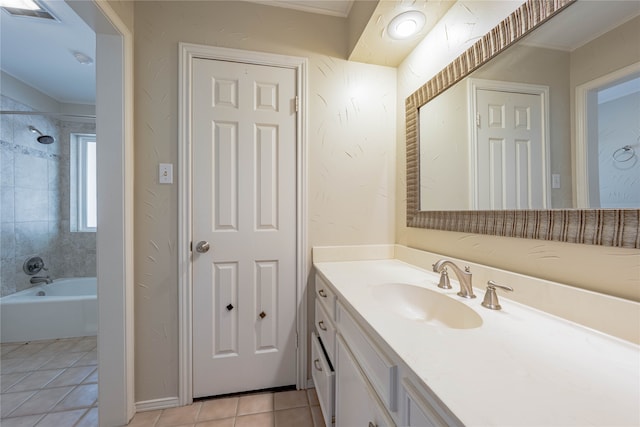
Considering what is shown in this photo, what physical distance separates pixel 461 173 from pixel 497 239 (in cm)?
33

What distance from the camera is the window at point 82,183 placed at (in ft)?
8.54

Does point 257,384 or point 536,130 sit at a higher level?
point 536,130

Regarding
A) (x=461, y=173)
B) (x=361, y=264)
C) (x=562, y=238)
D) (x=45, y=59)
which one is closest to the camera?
(x=562, y=238)

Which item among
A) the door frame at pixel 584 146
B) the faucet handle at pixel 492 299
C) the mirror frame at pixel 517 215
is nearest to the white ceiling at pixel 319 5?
the mirror frame at pixel 517 215

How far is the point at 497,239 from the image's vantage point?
35.8 inches

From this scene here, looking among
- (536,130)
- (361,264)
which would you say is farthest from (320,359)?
(536,130)

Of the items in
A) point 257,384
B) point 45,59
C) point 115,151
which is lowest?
point 257,384

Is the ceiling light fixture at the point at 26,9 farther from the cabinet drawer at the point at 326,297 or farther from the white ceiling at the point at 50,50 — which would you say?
the cabinet drawer at the point at 326,297

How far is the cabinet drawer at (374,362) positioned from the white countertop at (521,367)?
6 centimetres

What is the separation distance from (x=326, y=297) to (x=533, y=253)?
808 millimetres

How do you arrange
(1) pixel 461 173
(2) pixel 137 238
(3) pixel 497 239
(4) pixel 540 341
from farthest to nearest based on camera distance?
(2) pixel 137 238, (1) pixel 461 173, (3) pixel 497 239, (4) pixel 540 341

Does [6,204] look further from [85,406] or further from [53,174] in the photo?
[85,406]

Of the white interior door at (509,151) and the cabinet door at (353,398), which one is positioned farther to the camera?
the white interior door at (509,151)

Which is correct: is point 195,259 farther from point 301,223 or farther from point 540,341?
point 540,341
